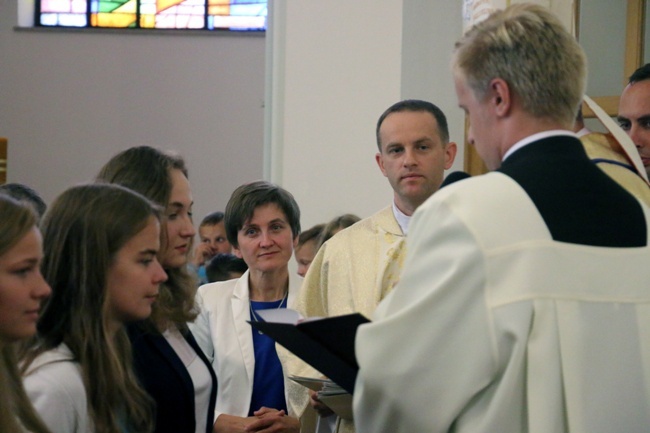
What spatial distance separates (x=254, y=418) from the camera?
3.86 metres

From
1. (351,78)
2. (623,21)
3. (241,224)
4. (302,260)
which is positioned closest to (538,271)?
(241,224)

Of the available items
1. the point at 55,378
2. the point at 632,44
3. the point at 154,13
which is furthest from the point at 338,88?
the point at 154,13

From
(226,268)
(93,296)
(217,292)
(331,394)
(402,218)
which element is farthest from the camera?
(226,268)

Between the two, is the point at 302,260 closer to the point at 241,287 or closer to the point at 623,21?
the point at 241,287

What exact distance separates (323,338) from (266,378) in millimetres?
1836

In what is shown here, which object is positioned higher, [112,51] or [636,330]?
[112,51]

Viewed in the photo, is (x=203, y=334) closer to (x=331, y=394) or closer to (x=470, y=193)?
(x=331, y=394)

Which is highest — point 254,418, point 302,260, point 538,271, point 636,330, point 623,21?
point 623,21

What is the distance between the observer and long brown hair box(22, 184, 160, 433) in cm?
263

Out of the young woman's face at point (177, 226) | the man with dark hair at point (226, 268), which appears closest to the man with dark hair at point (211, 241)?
the man with dark hair at point (226, 268)

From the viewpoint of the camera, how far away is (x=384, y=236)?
156 inches

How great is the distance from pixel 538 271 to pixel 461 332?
222 mm

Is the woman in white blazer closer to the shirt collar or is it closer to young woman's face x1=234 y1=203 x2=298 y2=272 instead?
Result: young woman's face x1=234 y1=203 x2=298 y2=272

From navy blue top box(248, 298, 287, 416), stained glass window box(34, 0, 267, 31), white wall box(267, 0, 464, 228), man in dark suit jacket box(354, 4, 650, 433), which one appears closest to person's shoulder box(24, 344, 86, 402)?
man in dark suit jacket box(354, 4, 650, 433)
